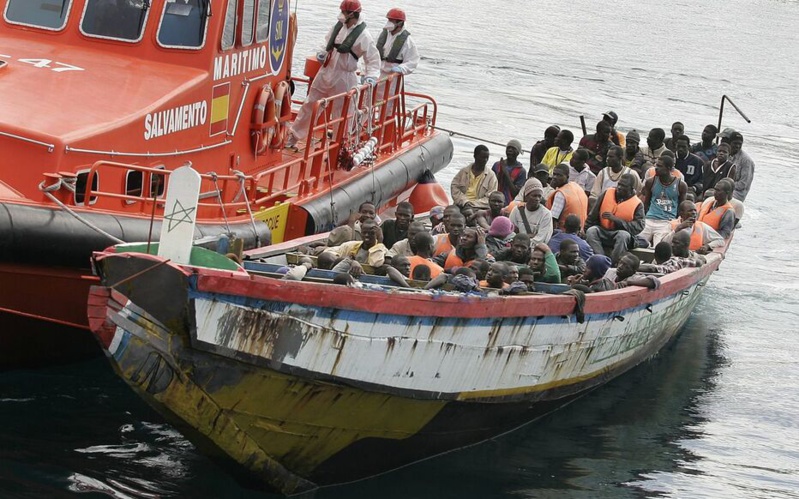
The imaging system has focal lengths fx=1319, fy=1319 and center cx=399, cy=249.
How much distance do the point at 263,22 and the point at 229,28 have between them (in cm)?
76

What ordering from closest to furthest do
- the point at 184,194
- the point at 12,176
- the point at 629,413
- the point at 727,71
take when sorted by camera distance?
the point at 184,194 < the point at 12,176 < the point at 629,413 < the point at 727,71

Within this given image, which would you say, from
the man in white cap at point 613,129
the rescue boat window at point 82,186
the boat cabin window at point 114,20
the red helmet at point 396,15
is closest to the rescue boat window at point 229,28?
the boat cabin window at point 114,20

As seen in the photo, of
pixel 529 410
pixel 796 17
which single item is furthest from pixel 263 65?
pixel 796 17

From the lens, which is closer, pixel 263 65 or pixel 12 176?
pixel 12 176

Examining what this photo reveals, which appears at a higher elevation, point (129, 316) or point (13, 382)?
point (129, 316)

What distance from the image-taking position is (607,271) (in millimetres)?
10625

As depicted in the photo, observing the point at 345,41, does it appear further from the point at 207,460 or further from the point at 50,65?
the point at 207,460

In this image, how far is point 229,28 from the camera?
35.2 feet

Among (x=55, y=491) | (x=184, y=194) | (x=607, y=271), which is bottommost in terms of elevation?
(x=55, y=491)

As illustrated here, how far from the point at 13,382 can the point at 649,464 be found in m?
4.79

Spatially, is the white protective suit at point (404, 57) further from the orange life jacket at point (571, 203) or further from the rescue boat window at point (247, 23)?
the rescue boat window at point (247, 23)

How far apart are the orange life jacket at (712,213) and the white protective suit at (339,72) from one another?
3535mm

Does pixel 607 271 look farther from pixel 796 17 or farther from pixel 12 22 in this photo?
pixel 796 17

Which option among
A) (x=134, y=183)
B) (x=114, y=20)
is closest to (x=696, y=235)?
(x=134, y=183)
